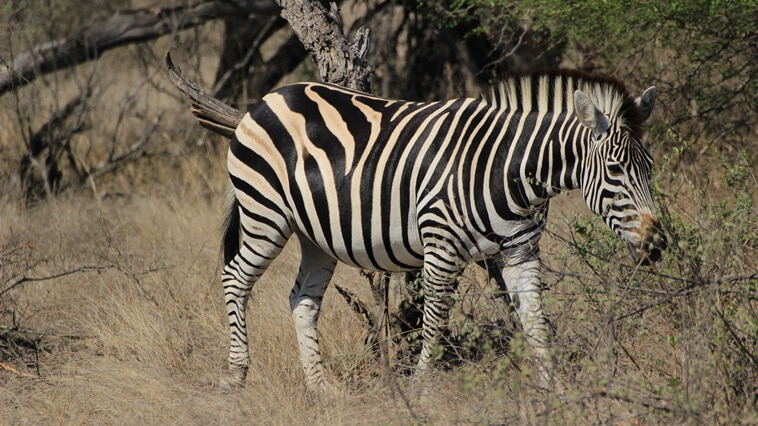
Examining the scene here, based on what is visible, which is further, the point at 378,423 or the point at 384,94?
the point at 384,94

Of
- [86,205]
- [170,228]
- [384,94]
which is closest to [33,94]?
[86,205]

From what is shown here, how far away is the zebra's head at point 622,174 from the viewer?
3.98 meters

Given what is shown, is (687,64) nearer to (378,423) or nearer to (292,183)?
(292,183)

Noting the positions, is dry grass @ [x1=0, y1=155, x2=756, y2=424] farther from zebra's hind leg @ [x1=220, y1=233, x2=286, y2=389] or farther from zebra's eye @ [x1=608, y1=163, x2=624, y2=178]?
zebra's eye @ [x1=608, y1=163, x2=624, y2=178]

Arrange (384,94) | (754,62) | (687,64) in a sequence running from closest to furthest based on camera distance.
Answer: (754,62), (687,64), (384,94)

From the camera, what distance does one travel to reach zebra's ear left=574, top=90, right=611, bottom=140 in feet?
13.2

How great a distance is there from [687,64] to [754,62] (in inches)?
29.4

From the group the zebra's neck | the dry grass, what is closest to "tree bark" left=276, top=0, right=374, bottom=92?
the zebra's neck

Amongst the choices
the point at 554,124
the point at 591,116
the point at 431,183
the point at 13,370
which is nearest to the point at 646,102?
the point at 591,116

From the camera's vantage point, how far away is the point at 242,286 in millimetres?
5219

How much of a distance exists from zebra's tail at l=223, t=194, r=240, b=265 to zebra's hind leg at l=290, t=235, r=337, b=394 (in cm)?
48

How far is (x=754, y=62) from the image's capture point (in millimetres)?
6977

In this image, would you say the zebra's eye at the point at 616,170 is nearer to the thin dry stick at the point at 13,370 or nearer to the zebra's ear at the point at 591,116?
the zebra's ear at the point at 591,116

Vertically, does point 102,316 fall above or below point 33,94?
below
